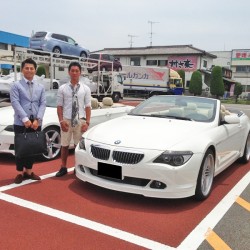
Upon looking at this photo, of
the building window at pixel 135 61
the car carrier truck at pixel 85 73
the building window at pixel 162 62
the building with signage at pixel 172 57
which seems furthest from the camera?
the building window at pixel 135 61

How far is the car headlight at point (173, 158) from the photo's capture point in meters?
4.12

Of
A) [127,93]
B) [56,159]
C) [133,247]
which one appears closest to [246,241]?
[133,247]

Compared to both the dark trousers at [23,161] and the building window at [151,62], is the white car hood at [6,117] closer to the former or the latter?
the dark trousers at [23,161]

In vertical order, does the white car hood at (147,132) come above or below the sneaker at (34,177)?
above

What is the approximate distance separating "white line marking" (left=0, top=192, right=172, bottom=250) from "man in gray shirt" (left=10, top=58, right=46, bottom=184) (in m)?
0.84

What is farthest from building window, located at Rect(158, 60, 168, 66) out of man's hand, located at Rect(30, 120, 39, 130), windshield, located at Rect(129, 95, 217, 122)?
man's hand, located at Rect(30, 120, 39, 130)

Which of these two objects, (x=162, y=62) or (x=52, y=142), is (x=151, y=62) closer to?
(x=162, y=62)

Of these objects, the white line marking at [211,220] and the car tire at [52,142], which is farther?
the car tire at [52,142]

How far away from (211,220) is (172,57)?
50658 millimetres

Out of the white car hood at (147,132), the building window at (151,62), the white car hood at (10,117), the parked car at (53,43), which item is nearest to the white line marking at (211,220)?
the white car hood at (147,132)

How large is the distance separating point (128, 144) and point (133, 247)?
1.37 metres

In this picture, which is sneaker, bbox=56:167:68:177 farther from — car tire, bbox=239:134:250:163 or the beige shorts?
car tire, bbox=239:134:250:163

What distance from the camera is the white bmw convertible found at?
13.5 feet

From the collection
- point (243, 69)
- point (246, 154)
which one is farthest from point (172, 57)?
point (246, 154)
